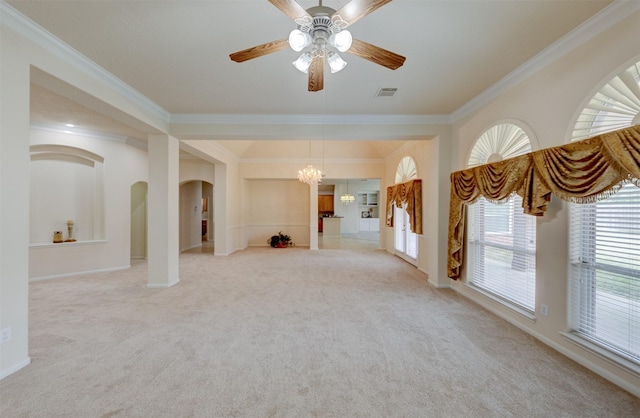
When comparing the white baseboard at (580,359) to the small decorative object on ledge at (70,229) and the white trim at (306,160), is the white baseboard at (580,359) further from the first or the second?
the small decorative object on ledge at (70,229)

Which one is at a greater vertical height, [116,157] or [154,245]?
[116,157]

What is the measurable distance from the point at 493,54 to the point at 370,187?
11.3 m

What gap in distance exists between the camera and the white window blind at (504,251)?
3.02 meters

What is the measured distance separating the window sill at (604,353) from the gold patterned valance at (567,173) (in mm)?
1161

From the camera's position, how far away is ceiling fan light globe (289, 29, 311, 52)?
1729 millimetres

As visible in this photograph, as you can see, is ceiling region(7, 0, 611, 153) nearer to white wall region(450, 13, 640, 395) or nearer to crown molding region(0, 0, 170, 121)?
crown molding region(0, 0, 170, 121)

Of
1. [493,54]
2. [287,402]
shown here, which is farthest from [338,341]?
Result: [493,54]

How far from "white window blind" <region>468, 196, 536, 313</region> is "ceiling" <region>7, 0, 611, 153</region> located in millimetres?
1684

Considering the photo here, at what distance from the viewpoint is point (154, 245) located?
446 centimetres

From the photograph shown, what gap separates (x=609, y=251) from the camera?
2.20 metres

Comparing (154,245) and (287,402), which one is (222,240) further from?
(287,402)

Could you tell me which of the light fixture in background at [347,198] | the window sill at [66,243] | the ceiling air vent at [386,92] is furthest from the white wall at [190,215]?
the ceiling air vent at [386,92]

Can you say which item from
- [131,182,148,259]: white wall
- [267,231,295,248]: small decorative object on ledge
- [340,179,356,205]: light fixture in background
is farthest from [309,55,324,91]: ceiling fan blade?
[340,179,356,205]: light fixture in background

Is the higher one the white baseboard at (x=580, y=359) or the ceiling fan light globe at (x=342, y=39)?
the ceiling fan light globe at (x=342, y=39)
